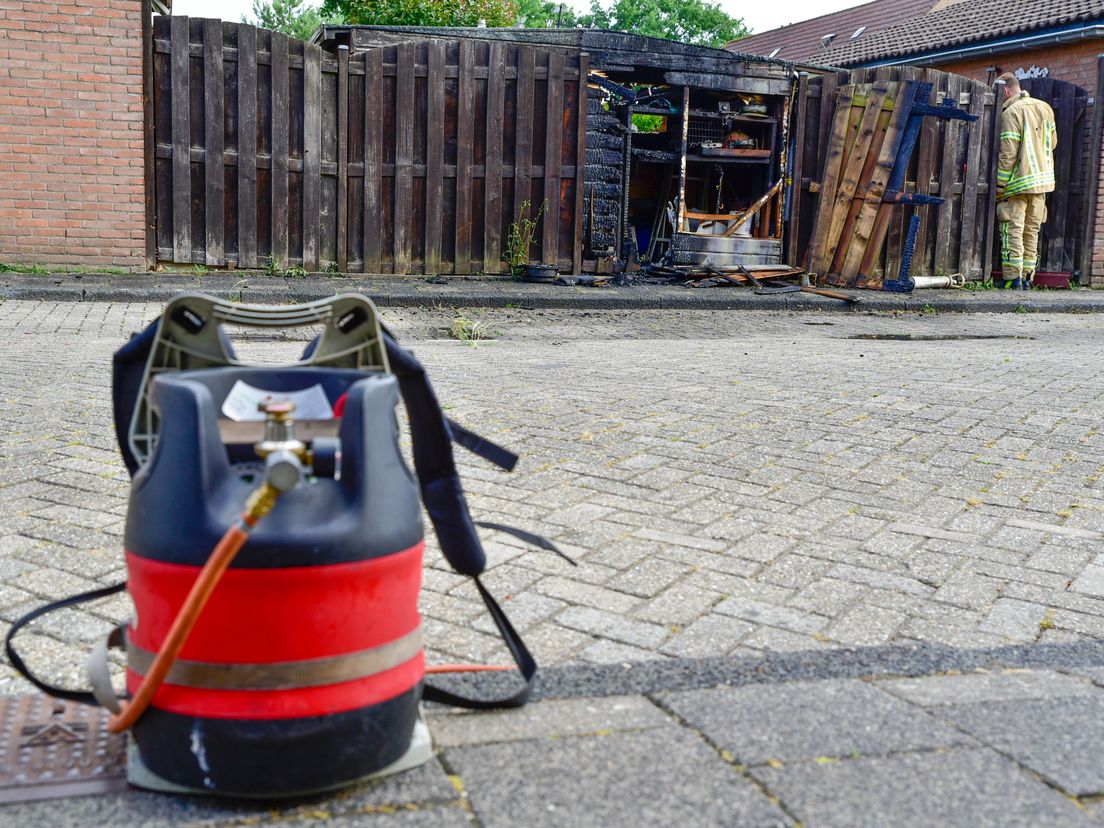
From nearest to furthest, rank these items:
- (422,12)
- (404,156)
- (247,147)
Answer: (247,147), (404,156), (422,12)

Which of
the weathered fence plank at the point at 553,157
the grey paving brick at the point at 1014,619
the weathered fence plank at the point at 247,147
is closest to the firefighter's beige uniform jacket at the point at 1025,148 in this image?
the weathered fence plank at the point at 553,157

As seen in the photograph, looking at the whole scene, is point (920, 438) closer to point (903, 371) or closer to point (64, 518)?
point (903, 371)

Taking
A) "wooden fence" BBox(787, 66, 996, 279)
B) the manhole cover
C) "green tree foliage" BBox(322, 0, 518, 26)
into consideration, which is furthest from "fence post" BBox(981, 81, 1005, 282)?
the manhole cover

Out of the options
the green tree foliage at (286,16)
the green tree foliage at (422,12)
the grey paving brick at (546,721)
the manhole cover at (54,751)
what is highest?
the green tree foliage at (286,16)

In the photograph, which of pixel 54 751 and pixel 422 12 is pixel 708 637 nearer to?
pixel 54 751

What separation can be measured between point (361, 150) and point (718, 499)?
30.9 feet

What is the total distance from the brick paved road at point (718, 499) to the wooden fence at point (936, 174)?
7.14m

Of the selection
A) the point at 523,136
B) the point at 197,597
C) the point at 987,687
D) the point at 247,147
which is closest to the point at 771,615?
the point at 987,687

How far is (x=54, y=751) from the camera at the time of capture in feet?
7.47

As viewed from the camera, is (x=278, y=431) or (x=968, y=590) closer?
(x=278, y=431)

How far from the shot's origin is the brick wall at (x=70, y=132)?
11.6m

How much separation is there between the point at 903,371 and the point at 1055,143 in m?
9.97

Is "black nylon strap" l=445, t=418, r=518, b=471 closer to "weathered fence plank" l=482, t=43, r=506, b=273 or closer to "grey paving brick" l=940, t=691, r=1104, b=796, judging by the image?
"grey paving brick" l=940, t=691, r=1104, b=796

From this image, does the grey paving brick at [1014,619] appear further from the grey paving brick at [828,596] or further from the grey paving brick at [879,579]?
the grey paving brick at [828,596]
